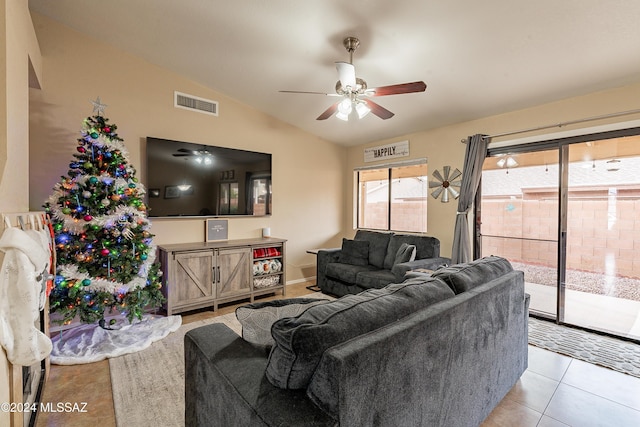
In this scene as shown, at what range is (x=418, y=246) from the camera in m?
4.16

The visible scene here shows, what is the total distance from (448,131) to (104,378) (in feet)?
15.6

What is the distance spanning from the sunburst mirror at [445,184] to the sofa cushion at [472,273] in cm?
219

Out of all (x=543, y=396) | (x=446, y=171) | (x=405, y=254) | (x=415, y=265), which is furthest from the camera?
(x=446, y=171)

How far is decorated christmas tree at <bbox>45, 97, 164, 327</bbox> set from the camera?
2.63m

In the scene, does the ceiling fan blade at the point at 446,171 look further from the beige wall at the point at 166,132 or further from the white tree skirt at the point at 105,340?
the white tree skirt at the point at 105,340

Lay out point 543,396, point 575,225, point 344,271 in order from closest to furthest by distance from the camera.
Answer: point 543,396
point 575,225
point 344,271

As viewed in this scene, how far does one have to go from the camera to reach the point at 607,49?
2406 millimetres

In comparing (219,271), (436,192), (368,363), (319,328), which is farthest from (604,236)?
(219,271)

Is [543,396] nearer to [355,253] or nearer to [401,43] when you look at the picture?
[355,253]

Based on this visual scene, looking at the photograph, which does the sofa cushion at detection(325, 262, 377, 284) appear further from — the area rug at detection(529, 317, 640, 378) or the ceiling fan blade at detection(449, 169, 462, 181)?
the area rug at detection(529, 317, 640, 378)

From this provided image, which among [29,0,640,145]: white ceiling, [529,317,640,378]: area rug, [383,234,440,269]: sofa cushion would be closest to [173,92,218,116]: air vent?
[29,0,640,145]: white ceiling

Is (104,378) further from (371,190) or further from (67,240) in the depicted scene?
(371,190)

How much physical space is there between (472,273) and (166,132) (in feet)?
12.5

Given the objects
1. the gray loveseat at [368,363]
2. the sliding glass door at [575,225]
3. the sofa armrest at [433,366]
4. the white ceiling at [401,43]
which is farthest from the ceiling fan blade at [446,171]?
the gray loveseat at [368,363]
